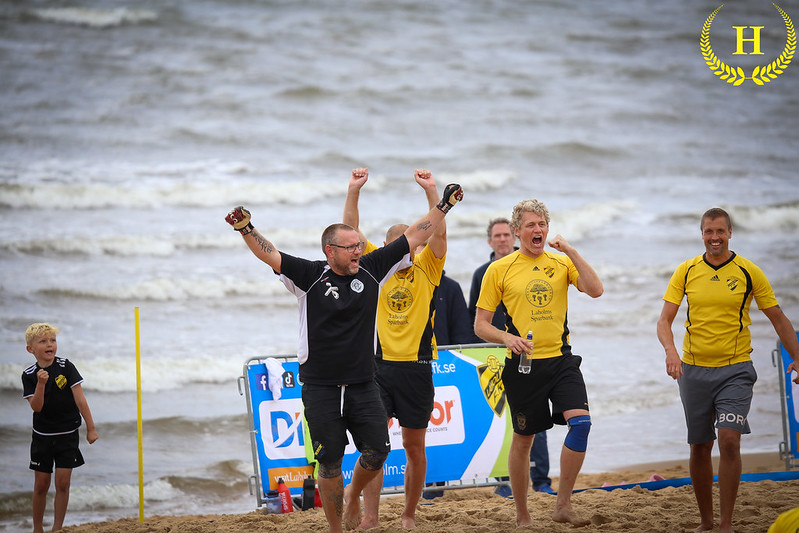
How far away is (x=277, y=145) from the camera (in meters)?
24.1

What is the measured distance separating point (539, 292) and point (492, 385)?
1.87 m

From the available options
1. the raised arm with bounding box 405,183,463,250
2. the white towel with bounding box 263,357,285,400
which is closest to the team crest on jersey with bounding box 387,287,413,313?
the raised arm with bounding box 405,183,463,250

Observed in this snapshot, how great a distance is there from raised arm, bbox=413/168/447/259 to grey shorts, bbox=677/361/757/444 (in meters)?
1.69

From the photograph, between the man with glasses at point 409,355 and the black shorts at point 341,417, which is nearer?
the black shorts at point 341,417

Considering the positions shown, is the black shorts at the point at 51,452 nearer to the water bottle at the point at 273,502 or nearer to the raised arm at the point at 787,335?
the water bottle at the point at 273,502

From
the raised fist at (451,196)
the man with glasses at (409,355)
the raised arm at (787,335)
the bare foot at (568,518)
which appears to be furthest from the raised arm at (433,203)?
the raised arm at (787,335)

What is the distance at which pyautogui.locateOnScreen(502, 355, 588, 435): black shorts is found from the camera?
5.18m

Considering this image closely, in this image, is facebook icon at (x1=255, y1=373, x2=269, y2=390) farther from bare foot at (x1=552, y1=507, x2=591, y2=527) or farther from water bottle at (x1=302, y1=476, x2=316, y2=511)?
bare foot at (x1=552, y1=507, x2=591, y2=527)

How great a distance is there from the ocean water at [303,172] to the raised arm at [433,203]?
391 cm

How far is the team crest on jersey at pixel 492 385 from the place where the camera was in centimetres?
692

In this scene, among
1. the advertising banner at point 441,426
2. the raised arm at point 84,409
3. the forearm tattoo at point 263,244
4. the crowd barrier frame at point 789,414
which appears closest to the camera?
the forearm tattoo at point 263,244

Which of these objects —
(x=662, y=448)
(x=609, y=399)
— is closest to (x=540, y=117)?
(x=609, y=399)

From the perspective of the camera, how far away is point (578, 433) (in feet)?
16.7

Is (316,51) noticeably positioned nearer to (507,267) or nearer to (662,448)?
(662,448)
